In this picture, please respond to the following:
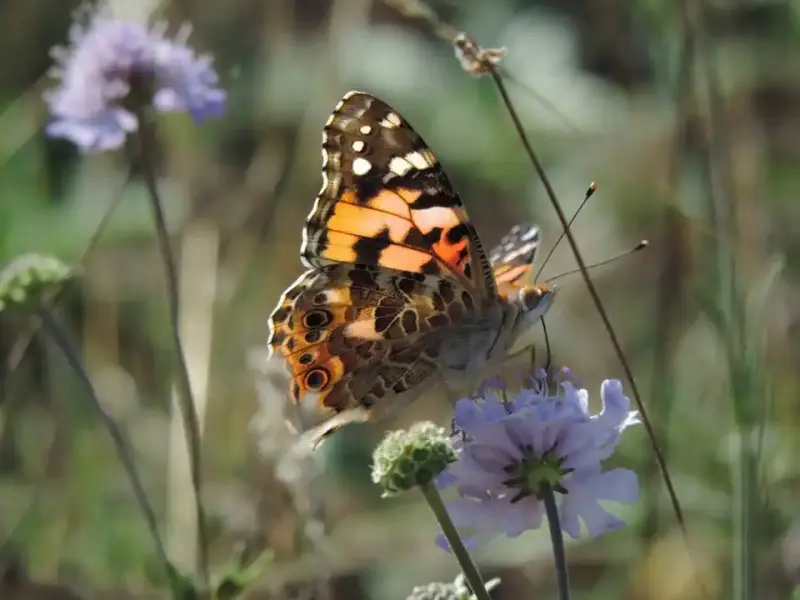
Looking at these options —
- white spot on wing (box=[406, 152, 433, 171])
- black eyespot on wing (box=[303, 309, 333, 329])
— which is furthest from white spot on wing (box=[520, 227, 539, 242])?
black eyespot on wing (box=[303, 309, 333, 329])

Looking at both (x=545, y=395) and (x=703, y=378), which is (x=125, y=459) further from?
(x=703, y=378)

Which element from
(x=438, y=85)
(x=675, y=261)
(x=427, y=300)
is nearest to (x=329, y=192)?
(x=427, y=300)

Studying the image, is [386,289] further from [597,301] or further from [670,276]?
[670,276]

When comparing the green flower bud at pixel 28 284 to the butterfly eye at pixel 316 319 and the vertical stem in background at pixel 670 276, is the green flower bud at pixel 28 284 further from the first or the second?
the vertical stem in background at pixel 670 276

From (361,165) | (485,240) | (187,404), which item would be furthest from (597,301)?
(485,240)

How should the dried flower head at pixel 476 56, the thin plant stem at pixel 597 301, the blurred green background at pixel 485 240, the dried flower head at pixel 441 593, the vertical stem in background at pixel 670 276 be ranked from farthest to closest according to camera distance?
the blurred green background at pixel 485 240, the vertical stem in background at pixel 670 276, the dried flower head at pixel 476 56, the thin plant stem at pixel 597 301, the dried flower head at pixel 441 593

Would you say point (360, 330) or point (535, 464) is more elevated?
point (360, 330)

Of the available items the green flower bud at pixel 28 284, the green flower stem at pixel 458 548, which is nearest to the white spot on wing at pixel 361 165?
the green flower bud at pixel 28 284
